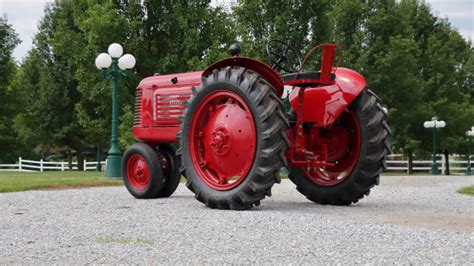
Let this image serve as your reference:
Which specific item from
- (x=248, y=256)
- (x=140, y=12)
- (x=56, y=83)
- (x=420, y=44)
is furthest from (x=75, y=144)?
(x=248, y=256)

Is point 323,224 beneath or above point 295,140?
beneath

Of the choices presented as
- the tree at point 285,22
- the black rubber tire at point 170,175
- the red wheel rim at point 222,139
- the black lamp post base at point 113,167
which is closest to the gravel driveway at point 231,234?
the red wheel rim at point 222,139

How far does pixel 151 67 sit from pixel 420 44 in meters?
18.1

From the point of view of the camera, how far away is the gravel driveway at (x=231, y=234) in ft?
13.5

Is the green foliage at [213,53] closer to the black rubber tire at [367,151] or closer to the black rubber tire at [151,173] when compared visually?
the black rubber tire at [151,173]

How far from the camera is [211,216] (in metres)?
6.28

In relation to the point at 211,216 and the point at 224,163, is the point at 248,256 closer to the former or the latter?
the point at 211,216

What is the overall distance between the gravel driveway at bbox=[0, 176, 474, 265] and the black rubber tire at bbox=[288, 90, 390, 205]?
26cm

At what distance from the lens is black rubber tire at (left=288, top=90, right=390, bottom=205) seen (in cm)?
770

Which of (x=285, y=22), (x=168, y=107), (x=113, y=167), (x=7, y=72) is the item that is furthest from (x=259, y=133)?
(x=7, y=72)

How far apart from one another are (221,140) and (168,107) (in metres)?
1.78

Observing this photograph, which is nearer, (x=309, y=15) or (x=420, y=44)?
(x=309, y=15)

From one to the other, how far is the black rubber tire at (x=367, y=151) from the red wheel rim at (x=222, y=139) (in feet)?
5.25

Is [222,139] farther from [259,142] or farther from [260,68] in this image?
[260,68]
